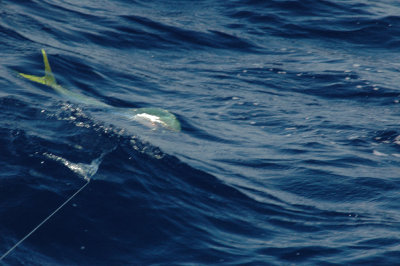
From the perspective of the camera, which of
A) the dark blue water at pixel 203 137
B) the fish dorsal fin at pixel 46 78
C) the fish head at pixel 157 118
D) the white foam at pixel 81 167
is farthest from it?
the fish dorsal fin at pixel 46 78

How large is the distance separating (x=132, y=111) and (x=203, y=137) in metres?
1.00

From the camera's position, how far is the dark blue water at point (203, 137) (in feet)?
16.9

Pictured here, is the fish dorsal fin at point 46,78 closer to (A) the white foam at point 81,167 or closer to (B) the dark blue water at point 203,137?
(B) the dark blue water at point 203,137

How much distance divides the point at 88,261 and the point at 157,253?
0.54 meters

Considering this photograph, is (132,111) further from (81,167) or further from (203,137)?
(81,167)

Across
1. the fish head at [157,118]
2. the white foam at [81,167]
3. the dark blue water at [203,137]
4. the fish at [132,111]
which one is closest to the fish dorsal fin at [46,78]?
the fish at [132,111]

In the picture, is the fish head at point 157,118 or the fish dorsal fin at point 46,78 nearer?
the fish head at point 157,118

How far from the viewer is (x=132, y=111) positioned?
827cm

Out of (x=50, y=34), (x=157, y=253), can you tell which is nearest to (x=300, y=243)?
(x=157, y=253)

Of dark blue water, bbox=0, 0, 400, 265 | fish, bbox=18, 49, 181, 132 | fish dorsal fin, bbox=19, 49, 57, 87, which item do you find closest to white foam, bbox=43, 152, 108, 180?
dark blue water, bbox=0, 0, 400, 265

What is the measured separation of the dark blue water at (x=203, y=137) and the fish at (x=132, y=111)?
0.67ft

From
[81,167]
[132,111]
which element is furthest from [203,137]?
[81,167]

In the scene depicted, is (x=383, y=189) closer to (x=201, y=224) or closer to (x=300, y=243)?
(x=300, y=243)

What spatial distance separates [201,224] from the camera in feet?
18.1
